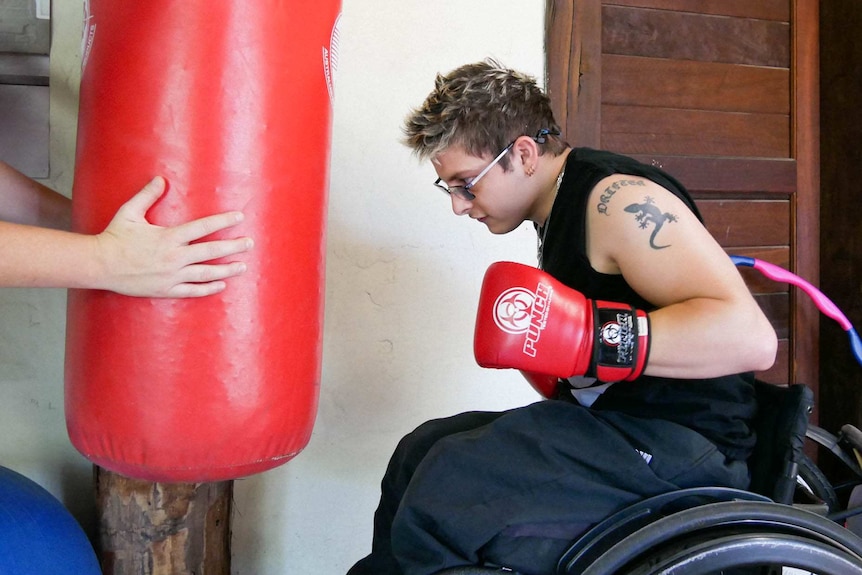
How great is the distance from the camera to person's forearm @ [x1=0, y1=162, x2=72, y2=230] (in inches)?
49.8

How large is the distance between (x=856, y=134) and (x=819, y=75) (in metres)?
0.24

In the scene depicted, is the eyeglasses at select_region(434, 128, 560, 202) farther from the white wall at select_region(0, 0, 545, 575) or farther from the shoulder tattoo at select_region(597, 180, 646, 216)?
the white wall at select_region(0, 0, 545, 575)

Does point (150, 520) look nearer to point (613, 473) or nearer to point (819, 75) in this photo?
point (613, 473)

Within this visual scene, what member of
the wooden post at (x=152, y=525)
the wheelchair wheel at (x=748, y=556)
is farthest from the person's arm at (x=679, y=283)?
the wooden post at (x=152, y=525)

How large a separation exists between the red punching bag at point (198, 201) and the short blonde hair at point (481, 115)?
333 mm

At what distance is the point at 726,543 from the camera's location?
919 millimetres

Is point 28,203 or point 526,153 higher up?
point 526,153

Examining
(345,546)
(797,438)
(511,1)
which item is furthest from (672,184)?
(345,546)

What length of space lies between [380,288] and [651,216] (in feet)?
3.04

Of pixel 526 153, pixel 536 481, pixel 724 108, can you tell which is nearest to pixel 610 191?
pixel 526 153

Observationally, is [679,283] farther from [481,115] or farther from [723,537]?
[481,115]

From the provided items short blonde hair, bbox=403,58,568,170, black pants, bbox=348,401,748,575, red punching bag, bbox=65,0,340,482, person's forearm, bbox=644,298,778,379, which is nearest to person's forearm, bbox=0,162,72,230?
red punching bag, bbox=65,0,340,482

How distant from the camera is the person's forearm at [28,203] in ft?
4.15

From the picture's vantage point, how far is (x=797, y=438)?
110cm
